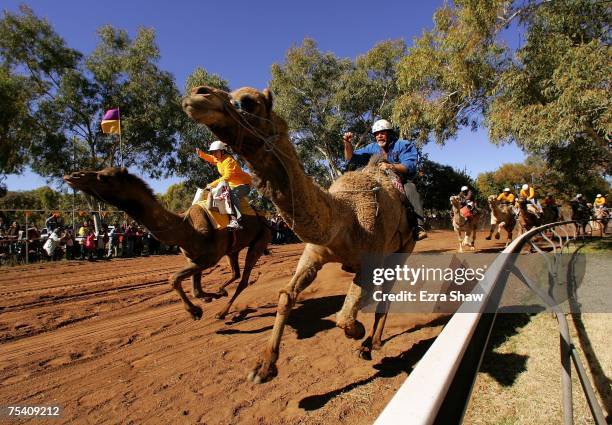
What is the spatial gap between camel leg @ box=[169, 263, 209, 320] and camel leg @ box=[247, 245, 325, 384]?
3098 mm

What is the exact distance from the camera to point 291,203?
9.61 ft

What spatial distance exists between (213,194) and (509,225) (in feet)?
51.3

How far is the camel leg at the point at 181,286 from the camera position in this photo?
244 inches

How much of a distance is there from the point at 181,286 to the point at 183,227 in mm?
1047

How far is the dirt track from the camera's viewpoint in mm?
3770

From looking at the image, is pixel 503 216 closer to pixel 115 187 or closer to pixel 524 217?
pixel 524 217

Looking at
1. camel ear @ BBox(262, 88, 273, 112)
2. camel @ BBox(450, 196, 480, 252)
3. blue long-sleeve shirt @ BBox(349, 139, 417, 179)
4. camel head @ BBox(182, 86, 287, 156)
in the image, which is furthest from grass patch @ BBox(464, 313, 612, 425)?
camel @ BBox(450, 196, 480, 252)

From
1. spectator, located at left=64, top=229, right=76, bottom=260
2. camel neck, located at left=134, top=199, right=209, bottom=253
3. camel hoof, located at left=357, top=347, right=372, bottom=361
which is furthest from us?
spectator, located at left=64, top=229, right=76, bottom=260

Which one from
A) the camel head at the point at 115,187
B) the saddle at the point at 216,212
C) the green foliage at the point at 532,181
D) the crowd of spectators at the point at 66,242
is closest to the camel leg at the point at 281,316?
the camel head at the point at 115,187

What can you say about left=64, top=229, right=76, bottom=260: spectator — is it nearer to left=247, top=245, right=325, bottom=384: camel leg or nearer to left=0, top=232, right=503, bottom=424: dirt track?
left=0, top=232, right=503, bottom=424: dirt track

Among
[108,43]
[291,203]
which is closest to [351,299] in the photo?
[291,203]

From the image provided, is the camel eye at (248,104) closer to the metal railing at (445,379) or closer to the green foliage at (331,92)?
the metal railing at (445,379)

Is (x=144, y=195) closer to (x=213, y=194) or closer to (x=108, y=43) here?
(x=213, y=194)

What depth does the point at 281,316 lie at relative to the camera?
362 centimetres
